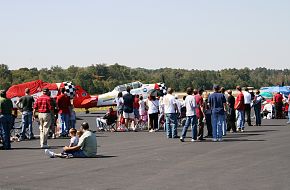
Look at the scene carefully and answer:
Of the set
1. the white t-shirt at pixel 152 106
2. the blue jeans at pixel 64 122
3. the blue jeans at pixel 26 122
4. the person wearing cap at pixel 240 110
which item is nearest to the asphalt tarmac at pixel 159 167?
the blue jeans at pixel 26 122

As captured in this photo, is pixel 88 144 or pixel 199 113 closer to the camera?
pixel 88 144

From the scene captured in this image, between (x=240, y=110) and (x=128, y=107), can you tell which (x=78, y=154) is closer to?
(x=128, y=107)

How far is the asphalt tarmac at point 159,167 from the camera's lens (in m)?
9.98

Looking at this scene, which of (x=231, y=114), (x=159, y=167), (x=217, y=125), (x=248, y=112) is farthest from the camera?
(x=248, y=112)

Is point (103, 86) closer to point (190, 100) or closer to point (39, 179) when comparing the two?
point (190, 100)

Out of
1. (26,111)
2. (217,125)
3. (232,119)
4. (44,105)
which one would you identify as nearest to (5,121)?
(44,105)

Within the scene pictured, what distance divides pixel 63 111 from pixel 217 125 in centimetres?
634

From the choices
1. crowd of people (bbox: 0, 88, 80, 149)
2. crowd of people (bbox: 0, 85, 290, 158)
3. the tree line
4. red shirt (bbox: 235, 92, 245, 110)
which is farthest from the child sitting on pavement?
the tree line

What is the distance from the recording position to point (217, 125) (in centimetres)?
1848

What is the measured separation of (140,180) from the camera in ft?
34.3

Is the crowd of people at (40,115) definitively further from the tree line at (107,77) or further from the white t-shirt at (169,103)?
the tree line at (107,77)

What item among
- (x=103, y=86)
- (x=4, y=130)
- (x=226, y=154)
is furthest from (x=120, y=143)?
(x=103, y=86)

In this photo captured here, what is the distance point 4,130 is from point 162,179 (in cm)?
820

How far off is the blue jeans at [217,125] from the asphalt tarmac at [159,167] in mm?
476
